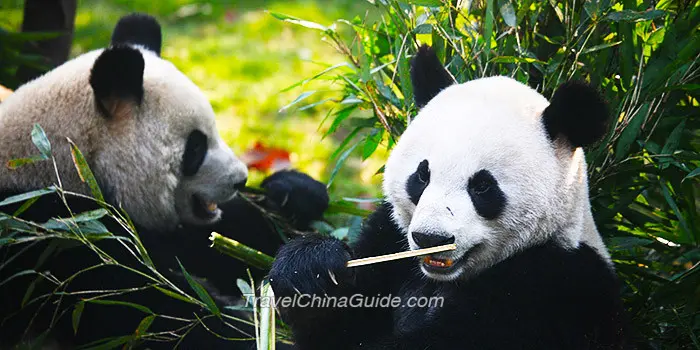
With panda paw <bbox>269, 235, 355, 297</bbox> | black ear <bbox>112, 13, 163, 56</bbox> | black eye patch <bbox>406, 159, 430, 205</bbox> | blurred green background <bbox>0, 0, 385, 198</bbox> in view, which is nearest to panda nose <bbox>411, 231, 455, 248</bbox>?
black eye patch <bbox>406, 159, 430, 205</bbox>

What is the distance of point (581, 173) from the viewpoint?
2.99 m

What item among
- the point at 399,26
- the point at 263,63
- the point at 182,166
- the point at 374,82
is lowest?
the point at 263,63

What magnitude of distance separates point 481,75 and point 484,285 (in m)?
1.08

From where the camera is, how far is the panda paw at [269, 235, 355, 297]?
298 cm

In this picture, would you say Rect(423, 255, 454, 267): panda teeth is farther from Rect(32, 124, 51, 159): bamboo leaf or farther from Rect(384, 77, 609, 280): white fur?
Rect(32, 124, 51, 159): bamboo leaf

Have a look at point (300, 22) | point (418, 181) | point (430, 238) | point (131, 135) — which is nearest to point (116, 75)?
point (131, 135)

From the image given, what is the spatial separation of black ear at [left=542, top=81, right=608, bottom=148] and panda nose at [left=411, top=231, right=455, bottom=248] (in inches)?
21.2

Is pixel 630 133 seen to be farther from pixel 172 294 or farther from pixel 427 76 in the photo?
pixel 172 294

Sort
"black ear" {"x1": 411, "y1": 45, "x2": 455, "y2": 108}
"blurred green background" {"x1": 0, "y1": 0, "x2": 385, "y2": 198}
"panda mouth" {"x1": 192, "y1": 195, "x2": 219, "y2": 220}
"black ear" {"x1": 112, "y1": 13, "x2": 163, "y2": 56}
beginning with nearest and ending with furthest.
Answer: "black ear" {"x1": 411, "y1": 45, "x2": 455, "y2": 108} < "panda mouth" {"x1": 192, "y1": 195, "x2": 219, "y2": 220} < "black ear" {"x1": 112, "y1": 13, "x2": 163, "y2": 56} < "blurred green background" {"x1": 0, "y1": 0, "x2": 385, "y2": 198}

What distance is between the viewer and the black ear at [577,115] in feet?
9.25

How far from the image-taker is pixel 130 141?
3900 millimetres

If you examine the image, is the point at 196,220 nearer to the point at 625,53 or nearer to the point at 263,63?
the point at 625,53

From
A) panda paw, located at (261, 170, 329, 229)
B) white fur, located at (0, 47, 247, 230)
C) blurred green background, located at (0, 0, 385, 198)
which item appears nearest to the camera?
white fur, located at (0, 47, 247, 230)

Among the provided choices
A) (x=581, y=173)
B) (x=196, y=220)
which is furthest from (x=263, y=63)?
(x=581, y=173)
